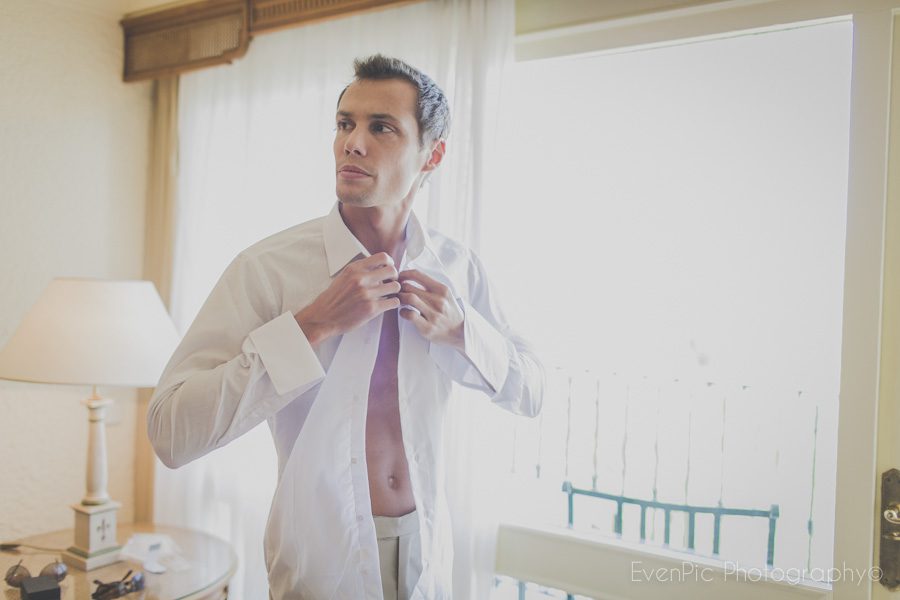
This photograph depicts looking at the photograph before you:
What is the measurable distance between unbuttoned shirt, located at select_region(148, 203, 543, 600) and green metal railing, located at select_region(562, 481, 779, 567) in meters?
0.60

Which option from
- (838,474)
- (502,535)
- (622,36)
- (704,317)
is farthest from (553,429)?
(622,36)

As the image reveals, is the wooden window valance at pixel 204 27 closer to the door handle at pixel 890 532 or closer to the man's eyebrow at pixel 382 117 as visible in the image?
the man's eyebrow at pixel 382 117

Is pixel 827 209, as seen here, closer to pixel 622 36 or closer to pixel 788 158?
pixel 788 158

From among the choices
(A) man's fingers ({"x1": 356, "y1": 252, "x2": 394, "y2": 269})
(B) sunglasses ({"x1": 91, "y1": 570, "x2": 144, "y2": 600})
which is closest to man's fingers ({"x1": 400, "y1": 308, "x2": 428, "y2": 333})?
(A) man's fingers ({"x1": 356, "y1": 252, "x2": 394, "y2": 269})

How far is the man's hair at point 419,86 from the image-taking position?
1.45 m

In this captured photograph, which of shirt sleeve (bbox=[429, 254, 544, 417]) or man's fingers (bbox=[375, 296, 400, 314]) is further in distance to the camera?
shirt sleeve (bbox=[429, 254, 544, 417])

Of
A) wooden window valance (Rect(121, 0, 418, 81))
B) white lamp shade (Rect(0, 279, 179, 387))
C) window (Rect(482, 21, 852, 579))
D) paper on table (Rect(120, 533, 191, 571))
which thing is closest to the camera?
window (Rect(482, 21, 852, 579))

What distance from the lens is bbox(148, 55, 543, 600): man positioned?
1.25 m

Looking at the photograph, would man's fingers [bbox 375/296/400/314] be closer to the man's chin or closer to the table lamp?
the man's chin

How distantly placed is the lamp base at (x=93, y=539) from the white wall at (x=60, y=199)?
604 mm

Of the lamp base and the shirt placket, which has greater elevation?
the shirt placket

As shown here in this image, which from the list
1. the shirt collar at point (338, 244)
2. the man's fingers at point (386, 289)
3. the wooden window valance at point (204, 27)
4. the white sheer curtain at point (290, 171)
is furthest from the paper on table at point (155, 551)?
the wooden window valance at point (204, 27)

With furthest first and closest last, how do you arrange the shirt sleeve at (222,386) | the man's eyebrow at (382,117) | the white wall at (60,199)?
the white wall at (60,199) → the man's eyebrow at (382,117) → the shirt sleeve at (222,386)

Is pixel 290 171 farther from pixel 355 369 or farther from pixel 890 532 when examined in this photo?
pixel 890 532
